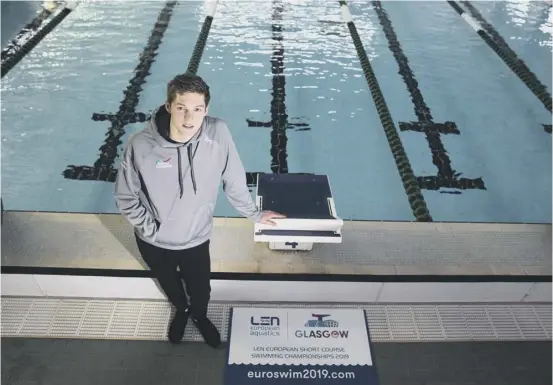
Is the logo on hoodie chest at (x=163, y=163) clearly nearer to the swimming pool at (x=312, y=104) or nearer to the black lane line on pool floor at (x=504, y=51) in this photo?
the swimming pool at (x=312, y=104)

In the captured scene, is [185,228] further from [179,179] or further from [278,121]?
[278,121]

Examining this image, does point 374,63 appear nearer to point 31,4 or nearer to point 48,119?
point 48,119

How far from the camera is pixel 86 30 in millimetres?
5555

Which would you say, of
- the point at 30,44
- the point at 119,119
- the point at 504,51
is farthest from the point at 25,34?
the point at 504,51

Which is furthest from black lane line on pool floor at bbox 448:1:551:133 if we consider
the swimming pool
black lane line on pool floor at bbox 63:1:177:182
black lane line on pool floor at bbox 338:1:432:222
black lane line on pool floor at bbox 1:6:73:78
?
black lane line on pool floor at bbox 1:6:73:78

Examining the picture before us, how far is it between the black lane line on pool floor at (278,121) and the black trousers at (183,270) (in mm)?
1720

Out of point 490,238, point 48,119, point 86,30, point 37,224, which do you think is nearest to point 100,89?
point 48,119

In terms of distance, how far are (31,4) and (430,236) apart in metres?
6.66

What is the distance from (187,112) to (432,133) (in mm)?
3303

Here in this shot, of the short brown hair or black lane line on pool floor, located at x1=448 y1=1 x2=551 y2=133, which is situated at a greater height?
the short brown hair

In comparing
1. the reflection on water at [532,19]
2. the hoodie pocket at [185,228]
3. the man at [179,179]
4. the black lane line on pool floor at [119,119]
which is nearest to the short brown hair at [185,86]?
the man at [179,179]

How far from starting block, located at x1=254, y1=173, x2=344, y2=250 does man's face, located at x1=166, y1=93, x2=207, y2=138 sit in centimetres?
69

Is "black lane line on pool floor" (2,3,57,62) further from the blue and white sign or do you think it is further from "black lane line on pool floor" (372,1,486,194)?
the blue and white sign

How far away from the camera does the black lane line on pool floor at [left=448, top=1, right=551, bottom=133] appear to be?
4.71 meters
